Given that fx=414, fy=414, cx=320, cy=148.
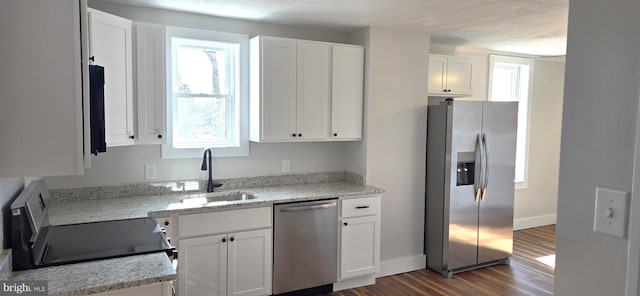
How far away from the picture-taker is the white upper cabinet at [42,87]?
1405 mm

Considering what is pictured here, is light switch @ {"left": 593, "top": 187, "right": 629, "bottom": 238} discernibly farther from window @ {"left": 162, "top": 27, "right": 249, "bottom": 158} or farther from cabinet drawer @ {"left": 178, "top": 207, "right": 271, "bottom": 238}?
window @ {"left": 162, "top": 27, "right": 249, "bottom": 158}

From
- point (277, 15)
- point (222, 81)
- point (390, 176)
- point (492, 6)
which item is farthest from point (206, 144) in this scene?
point (492, 6)

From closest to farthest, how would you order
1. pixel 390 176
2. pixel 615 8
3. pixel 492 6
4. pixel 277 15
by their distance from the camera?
pixel 615 8, pixel 492 6, pixel 277 15, pixel 390 176

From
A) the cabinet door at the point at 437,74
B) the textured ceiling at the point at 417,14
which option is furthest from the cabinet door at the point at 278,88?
the cabinet door at the point at 437,74

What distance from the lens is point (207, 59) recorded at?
350 cm

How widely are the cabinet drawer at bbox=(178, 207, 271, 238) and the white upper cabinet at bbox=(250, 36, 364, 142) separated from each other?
0.67m

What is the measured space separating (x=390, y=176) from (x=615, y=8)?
292cm

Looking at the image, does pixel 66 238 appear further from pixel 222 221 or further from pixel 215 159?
pixel 215 159

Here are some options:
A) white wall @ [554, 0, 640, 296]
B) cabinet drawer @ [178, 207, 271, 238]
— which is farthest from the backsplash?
white wall @ [554, 0, 640, 296]

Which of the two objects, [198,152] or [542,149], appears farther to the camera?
[542,149]

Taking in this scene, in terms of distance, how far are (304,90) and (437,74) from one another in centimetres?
157

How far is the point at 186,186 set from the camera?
3383mm

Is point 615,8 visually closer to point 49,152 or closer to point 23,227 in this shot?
point 49,152

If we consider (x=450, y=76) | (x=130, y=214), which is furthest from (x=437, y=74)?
(x=130, y=214)
